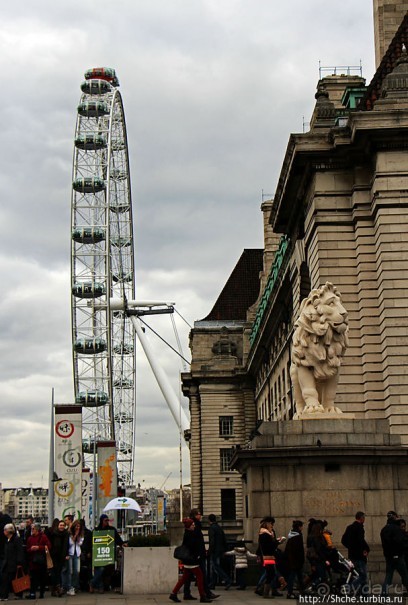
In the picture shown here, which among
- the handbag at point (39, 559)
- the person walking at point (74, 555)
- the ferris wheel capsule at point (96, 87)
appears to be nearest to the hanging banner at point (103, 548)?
the person walking at point (74, 555)

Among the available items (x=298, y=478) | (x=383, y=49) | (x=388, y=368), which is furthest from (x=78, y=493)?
(x=383, y=49)

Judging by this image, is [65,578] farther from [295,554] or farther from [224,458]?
[224,458]

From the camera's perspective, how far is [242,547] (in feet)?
85.3

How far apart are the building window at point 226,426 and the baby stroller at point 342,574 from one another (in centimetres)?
7094

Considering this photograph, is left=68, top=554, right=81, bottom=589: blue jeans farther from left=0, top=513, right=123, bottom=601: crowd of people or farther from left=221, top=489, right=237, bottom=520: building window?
left=221, top=489, right=237, bottom=520: building window

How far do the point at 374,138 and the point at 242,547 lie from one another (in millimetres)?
16039

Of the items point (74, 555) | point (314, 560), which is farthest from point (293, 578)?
point (74, 555)

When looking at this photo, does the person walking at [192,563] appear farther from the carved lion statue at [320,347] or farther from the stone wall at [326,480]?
the carved lion statue at [320,347]

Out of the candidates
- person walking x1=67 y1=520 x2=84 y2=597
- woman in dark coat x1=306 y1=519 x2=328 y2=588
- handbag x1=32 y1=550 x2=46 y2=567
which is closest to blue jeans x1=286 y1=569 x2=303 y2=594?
woman in dark coat x1=306 y1=519 x2=328 y2=588

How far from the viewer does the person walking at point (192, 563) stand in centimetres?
2127

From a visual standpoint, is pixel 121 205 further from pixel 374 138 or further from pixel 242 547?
pixel 242 547

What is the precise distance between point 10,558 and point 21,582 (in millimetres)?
818

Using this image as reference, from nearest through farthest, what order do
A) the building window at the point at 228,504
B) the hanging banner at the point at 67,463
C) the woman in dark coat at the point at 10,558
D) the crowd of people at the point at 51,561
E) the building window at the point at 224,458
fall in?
the woman in dark coat at the point at 10,558
the crowd of people at the point at 51,561
the hanging banner at the point at 67,463
the building window at the point at 228,504
the building window at the point at 224,458

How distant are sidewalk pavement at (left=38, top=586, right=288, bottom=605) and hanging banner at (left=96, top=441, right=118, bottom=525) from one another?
20210mm
